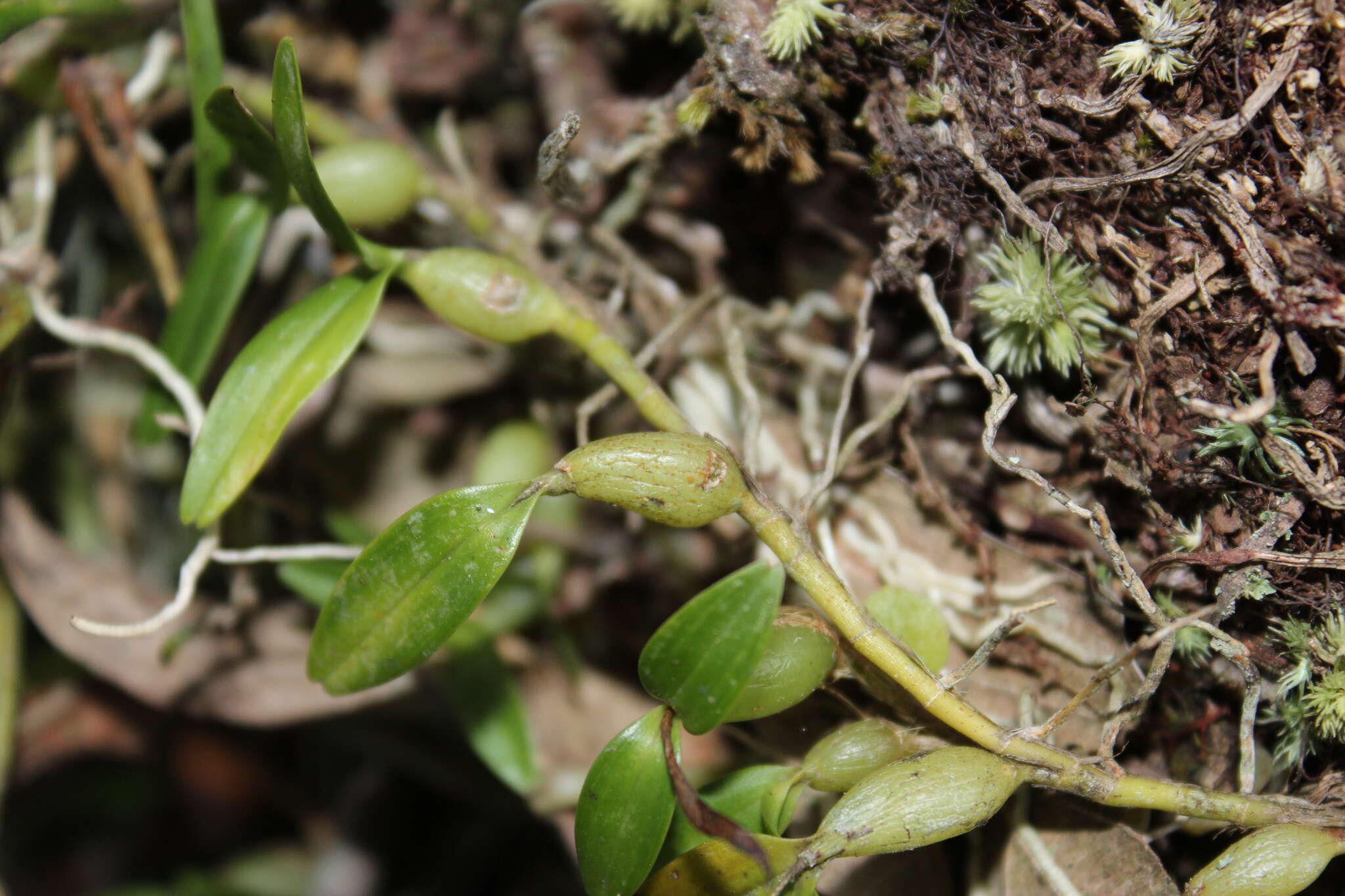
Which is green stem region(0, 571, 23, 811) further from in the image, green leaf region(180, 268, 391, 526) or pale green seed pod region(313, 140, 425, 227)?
pale green seed pod region(313, 140, 425, 227)

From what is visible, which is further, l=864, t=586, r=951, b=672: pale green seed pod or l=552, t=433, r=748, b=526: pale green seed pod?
l=864, t=586, r=951, b=672: pale green seed pod

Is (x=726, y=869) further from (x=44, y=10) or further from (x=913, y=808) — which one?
(x=44, y=10)

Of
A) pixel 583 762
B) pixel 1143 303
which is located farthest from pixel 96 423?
pixel 1143 303

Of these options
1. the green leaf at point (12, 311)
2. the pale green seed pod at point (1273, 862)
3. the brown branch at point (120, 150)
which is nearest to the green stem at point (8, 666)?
the green leaf at point (12, 311)

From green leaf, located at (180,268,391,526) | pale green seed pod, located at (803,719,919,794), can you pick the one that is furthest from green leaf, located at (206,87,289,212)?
pale green seed pod, located at (803,719,919,794)

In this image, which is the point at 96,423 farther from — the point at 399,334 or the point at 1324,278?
the point at 1324,278

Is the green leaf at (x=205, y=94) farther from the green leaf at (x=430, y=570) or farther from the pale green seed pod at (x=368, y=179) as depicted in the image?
the green leaf at (x=430, y=570)
